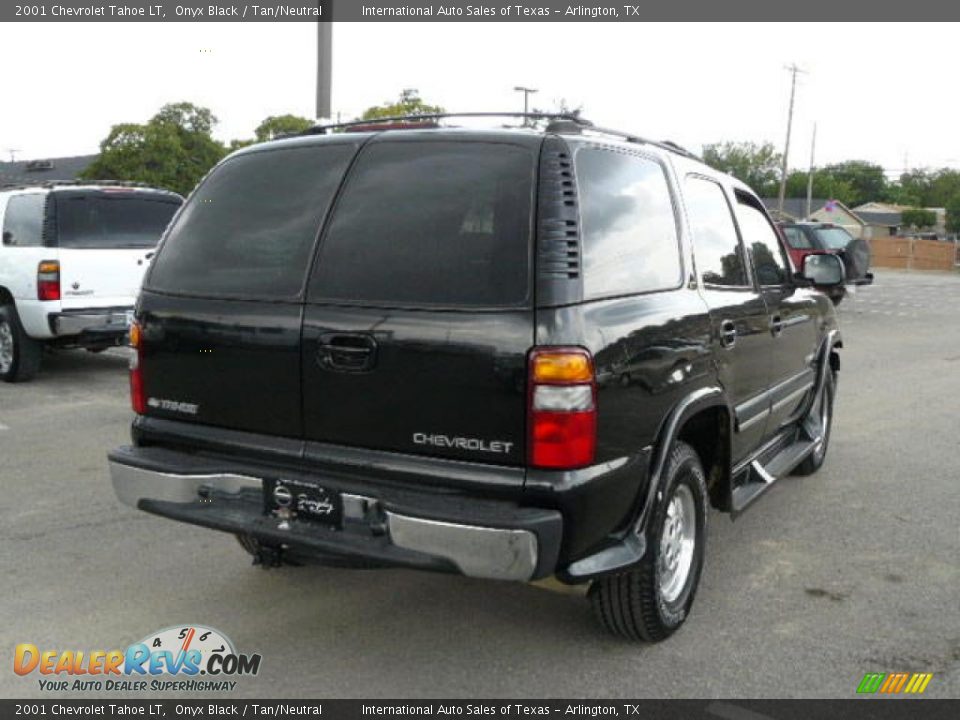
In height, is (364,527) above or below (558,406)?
below

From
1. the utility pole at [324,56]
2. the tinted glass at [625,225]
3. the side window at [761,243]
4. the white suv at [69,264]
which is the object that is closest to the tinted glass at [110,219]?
the white suv at [69,264]

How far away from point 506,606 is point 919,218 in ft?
342

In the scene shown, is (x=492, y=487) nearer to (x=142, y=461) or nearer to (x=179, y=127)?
(x=142, y=461)

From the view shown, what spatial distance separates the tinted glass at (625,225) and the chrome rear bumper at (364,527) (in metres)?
0.85

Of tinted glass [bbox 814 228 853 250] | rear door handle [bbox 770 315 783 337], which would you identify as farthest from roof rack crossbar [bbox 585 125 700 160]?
tinted glass [bbox 814 228 853 250]

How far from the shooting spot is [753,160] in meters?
114

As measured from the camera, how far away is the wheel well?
4.04m

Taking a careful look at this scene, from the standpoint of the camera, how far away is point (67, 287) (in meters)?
8.78

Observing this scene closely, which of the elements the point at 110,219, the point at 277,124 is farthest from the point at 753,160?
the point at 110,219

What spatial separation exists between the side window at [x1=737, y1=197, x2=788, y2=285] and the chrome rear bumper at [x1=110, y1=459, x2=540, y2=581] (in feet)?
8.09

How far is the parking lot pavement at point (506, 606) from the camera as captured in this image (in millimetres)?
3432

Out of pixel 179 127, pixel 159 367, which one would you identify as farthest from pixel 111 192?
pixel 179 127

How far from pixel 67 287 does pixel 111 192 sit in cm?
104

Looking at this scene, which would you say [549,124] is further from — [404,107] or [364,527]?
[404,107]
